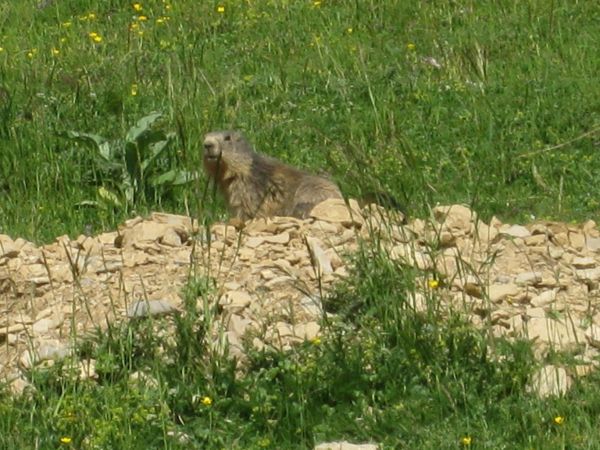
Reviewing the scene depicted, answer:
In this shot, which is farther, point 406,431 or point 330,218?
point 330,218

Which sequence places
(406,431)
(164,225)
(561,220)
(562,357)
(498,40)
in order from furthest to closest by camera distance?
(498,40), (561,220), (164,225), (562,357), (406,431)

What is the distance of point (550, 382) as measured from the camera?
278 inches

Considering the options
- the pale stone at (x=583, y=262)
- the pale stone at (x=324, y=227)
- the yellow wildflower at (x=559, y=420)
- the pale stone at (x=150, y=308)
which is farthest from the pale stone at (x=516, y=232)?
the yellow wildflower at (x=559, y=420)

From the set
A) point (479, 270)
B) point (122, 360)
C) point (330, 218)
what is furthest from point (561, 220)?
point (122, 360)

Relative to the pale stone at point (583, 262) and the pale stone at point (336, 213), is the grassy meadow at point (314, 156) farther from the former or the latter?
the pale stone at point (583, 262)

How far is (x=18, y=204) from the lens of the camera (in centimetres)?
1065

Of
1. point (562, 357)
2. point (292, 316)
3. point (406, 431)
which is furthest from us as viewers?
point (292, 316)

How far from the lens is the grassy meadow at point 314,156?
22.7 feet

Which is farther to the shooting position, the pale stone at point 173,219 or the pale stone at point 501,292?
the pale stone at point 173,219

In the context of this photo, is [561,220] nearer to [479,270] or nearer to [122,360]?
[479,270]

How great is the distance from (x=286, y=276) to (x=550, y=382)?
172 cm

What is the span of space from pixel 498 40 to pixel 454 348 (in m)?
6.74

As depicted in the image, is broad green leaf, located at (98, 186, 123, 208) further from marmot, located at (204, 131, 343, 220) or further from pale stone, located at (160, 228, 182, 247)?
pale stone, located at (160, 228, 182, 247)

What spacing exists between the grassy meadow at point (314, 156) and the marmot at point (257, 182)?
191 millimetres
